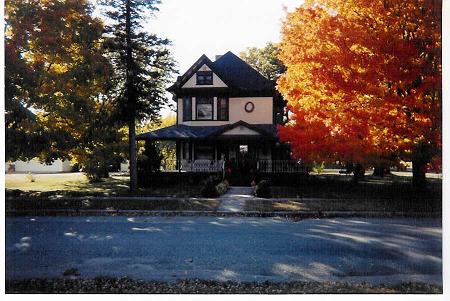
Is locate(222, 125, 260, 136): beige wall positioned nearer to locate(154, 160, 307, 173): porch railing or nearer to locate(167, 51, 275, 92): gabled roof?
locate(154, 160, 307, 173): porch railing

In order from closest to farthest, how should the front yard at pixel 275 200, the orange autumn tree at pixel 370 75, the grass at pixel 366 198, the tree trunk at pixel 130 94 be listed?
the grass at pixel 366 198 < the orange autumn tree at pixel 370 75 < the front yard at pixel 275 200 < the tree trunk at pixel 130 94

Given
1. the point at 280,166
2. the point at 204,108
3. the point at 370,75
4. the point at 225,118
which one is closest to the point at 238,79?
the point at 225,118

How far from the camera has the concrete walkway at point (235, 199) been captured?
11.6 m

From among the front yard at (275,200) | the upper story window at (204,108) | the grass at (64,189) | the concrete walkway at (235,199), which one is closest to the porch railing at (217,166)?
the grass at (64,189)

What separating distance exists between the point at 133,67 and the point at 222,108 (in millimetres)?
7394

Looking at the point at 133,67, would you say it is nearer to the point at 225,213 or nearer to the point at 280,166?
the point at 225,213

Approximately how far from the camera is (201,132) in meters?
19.7

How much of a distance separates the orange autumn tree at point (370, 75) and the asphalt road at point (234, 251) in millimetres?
2141

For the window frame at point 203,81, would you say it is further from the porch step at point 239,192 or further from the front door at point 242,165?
the porch step at point 239,192

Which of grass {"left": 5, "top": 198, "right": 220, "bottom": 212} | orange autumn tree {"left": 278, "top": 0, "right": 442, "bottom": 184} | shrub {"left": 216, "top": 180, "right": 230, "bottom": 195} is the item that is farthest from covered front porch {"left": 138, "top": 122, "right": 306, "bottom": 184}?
orange autumn tree {"left": 278, "top": 0, "right": 442, "bottom": 184}

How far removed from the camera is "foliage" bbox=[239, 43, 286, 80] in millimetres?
12281

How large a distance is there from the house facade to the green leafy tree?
439 cm

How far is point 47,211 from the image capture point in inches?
438
